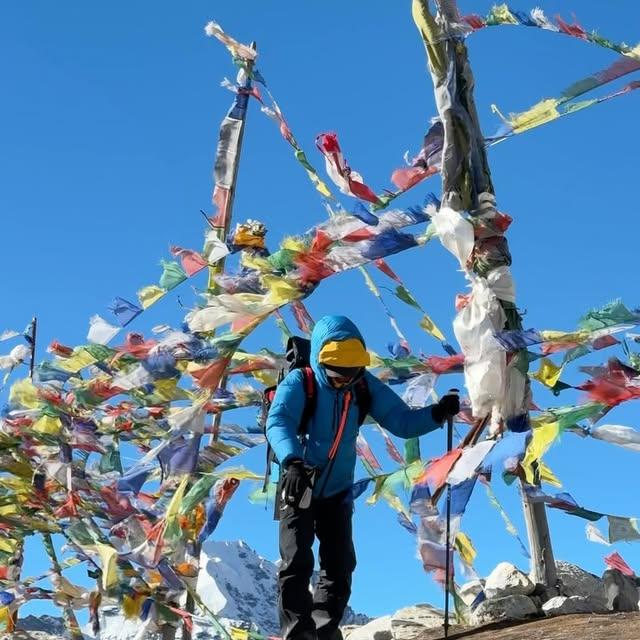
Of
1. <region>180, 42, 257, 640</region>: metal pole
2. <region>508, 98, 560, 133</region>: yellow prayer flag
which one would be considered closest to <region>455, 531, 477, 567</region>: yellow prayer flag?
<region>180, 42, 257, 640</region>: metal pole

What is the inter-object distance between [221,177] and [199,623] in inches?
146

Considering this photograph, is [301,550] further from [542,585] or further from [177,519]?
[177,519]

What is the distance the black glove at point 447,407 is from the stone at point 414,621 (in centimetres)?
157

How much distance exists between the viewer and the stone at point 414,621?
20.7 ft

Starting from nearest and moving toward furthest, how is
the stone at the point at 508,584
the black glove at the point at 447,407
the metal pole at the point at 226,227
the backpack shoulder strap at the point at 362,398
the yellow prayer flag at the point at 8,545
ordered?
the black glove at the point at 447,407 < the backpack shoulder strap at the point at 362,398 < the stone at the point at 508,584 < the metal pole at the point at 226,227 < the yellow prayer flag at the point at 8,545

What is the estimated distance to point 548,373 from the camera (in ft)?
18.1

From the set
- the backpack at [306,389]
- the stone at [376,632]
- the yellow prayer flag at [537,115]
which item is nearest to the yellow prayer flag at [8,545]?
the stone at [376,632]

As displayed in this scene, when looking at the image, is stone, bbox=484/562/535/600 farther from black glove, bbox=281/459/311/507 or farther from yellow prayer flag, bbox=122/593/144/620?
yellow prayer flag, bbox=122/593/144/620

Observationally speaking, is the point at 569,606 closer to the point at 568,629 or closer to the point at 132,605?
the point at 568,629

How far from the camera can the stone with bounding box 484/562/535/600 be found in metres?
6.03

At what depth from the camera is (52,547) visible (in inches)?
391

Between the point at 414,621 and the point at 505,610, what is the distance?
877 millimetres

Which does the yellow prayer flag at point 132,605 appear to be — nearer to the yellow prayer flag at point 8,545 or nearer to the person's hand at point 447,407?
the person's hand at point 447,407

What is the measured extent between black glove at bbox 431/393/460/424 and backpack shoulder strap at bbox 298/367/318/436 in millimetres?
575
